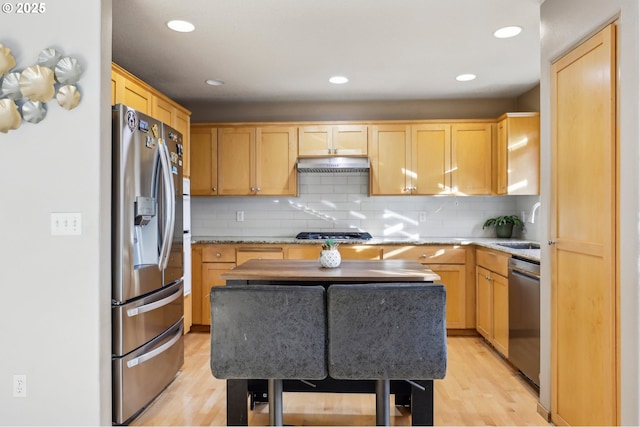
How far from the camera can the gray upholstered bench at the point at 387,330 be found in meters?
1.70

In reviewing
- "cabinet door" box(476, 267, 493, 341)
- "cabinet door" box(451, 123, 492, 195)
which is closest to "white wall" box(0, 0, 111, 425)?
"cabinet door" box(476, 267, 493, 341)

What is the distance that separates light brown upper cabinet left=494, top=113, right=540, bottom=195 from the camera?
4.11 meters

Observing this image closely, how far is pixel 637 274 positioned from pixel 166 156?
2566 mm

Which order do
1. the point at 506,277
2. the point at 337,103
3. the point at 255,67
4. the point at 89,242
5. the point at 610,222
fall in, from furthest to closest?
the point at 337,103
the point at 255,67
the point at 506,277
the point at 89,242
the point at 610,222

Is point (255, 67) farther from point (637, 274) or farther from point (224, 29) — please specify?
point (637, 274)

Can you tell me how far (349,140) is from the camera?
454cm

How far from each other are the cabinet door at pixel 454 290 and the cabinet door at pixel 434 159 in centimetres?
82

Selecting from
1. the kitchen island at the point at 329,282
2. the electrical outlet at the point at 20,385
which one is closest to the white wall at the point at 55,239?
the electrical outlet at the point at 20,385

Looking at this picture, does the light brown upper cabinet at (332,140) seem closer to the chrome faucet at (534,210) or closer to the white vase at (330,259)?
the chrome faucet at (534,210)

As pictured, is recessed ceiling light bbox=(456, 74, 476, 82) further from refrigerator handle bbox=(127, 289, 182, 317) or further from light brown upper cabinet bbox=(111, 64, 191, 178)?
refrigerator handle bbox=(127, 289, 182, 317)

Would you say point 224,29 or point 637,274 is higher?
point 224,29

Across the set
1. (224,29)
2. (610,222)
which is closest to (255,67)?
(224,29)

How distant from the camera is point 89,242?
6.89 ft

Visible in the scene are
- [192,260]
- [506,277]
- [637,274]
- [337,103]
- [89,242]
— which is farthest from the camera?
[337,103]
